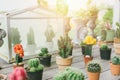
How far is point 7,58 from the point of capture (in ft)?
8.84

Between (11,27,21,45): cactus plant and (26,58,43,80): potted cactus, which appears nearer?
(26,58,43,80): potted cactus

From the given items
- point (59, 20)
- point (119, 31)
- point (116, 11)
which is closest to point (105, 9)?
point (116, 11)

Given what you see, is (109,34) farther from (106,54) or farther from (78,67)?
(78,67)

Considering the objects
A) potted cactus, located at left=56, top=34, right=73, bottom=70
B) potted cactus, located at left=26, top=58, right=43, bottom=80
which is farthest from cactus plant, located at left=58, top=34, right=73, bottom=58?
potted cactus, located at left=26, top=58, right=43, bottom=80

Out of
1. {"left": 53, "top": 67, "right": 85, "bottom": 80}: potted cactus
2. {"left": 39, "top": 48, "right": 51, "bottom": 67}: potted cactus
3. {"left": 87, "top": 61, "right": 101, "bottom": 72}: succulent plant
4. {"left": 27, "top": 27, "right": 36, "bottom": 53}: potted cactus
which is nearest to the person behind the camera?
{"left": 53, "top": 67, "right": 85, "bottom": 80}: potted cactus

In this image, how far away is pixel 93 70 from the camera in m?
1.93

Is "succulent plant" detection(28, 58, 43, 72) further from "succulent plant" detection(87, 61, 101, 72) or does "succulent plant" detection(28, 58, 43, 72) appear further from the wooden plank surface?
"succulent plant" detection(87, 61, 101, 72)

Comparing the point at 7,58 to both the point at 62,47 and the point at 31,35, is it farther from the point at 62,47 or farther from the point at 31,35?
the point at 62,47

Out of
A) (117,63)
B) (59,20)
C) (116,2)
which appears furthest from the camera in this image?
(116,2)

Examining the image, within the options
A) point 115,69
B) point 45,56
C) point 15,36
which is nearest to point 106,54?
point 115,69

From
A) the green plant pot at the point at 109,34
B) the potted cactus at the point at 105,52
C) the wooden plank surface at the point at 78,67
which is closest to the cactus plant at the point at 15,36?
the wooden plank surface at the point at 78,67

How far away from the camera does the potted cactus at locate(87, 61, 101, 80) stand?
6.25 feet

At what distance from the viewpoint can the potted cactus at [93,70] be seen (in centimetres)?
191

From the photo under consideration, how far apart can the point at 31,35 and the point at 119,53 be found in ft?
4.13
